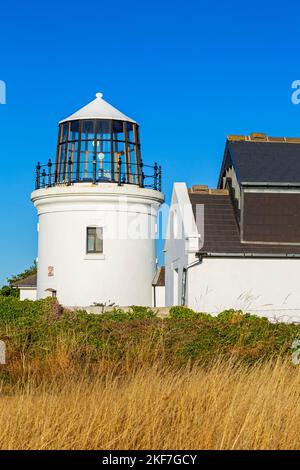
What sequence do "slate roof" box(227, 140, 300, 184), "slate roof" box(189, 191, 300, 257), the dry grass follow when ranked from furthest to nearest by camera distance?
"slate roof" box(227, 140, 300, 184) < "slate roof" box(189, 191, 300, 257) < the dry grass

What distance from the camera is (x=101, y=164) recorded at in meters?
29.4

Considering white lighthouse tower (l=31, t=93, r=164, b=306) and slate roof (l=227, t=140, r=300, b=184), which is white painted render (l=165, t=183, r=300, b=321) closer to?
slate roof (l=227, t=140, r=300, b=184)

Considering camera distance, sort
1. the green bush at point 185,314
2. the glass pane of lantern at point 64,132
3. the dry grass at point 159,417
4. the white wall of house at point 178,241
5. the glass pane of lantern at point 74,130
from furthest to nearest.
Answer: the glass pane of lantern at point 64,132 → the glass pane of lantern at point 74,130 → the white wall of house at point 178,241 → the green bush at point 185,314 → the dry grass at point 159,417

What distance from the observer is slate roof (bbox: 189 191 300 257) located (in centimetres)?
2200

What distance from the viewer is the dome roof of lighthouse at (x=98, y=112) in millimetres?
29594

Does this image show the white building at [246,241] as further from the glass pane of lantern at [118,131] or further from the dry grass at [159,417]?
the dry grass at [159,417]

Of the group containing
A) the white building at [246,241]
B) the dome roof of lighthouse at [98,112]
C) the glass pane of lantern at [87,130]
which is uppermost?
the dome roof of lighthouse at [98,112]

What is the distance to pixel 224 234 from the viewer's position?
893 inches

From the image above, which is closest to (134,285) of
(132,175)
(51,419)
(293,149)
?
(132,175)

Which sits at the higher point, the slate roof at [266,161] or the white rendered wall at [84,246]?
the slate roof at [266,161]

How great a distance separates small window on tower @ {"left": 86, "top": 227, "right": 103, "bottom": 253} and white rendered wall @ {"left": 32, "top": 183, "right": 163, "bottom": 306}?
200mm

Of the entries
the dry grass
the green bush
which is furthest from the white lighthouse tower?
the dry grass

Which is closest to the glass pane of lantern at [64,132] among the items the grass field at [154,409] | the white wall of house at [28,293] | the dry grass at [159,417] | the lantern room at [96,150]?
the lantern room at [96,150]
